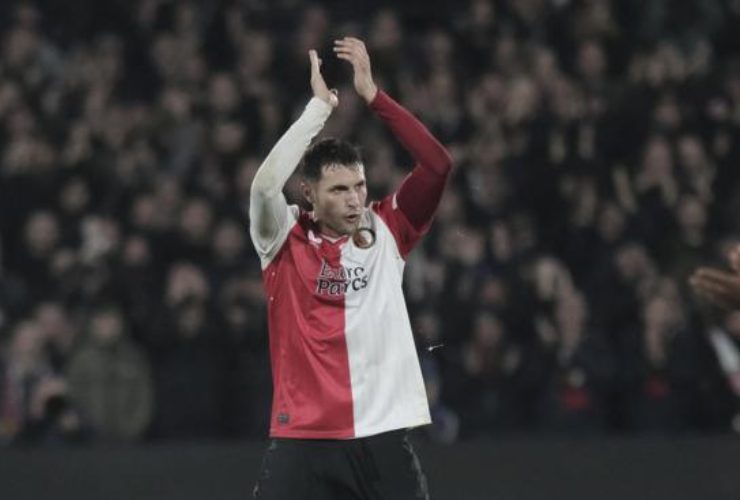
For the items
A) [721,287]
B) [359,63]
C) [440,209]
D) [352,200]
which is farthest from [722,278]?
[440,209]

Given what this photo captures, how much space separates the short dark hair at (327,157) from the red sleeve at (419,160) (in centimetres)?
18

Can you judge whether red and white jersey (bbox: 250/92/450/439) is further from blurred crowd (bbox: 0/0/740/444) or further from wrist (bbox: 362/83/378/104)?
blurred crowd (bbox: 0/0/740/444)

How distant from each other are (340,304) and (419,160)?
2.02 ft

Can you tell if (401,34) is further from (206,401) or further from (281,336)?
(281,336)

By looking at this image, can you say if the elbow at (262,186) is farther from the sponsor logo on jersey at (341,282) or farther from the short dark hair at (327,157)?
the sponsor logo on jersey at (341,282)

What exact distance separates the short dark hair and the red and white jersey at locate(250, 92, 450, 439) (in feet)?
0.30

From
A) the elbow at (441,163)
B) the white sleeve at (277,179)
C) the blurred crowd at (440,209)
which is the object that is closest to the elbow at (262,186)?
the white sleeve at (277,179)

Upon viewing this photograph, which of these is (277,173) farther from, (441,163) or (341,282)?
(441,163)

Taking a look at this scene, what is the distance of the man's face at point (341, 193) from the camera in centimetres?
748

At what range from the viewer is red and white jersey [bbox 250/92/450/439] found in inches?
292

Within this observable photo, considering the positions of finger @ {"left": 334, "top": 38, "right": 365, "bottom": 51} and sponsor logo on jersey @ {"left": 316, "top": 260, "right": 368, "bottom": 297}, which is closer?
finger @ {"left": 334, "top": 38, "right": 365, "bottom": 51}

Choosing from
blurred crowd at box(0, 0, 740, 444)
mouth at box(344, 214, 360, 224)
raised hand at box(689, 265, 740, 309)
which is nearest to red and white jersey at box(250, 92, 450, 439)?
mouth at box(344, 214, 360, 224)

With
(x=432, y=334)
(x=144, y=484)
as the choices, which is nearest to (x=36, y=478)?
(x=144, y=484)

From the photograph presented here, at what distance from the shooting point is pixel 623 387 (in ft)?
38.8
